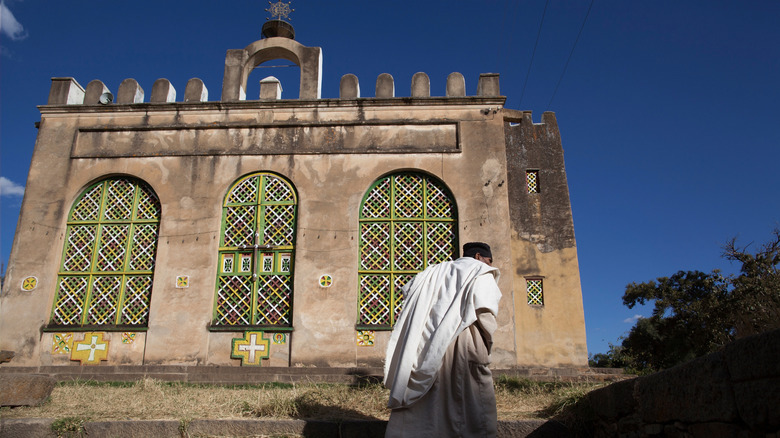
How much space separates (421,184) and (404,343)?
258 inches

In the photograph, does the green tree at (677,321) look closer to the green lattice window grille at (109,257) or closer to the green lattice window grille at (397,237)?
the green lattice window grille at (397,237)

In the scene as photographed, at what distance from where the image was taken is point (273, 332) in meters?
9.46

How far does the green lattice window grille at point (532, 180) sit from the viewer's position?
11.2 m

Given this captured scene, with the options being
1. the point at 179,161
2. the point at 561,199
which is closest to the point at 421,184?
the point at 561,199

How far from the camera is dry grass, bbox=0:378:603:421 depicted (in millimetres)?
5309

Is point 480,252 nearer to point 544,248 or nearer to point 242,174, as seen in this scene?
point 544,248

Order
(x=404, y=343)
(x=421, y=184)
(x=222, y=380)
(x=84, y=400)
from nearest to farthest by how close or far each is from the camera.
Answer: (x=404, y=343)
(x=84, y=400)
(x=222, y=380)
(x=421, y=184)

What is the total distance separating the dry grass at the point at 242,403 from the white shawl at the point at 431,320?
5.14 ft

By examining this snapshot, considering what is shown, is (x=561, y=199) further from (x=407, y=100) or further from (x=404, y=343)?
(x=404, y=343)

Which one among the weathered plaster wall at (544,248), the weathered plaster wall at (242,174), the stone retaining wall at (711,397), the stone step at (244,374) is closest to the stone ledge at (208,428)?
the stone retaining wall at (711,397)

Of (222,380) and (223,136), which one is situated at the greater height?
(223,136)

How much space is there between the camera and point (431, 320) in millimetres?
4086

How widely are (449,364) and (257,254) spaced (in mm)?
6574

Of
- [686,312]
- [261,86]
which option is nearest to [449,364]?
[261,86]
